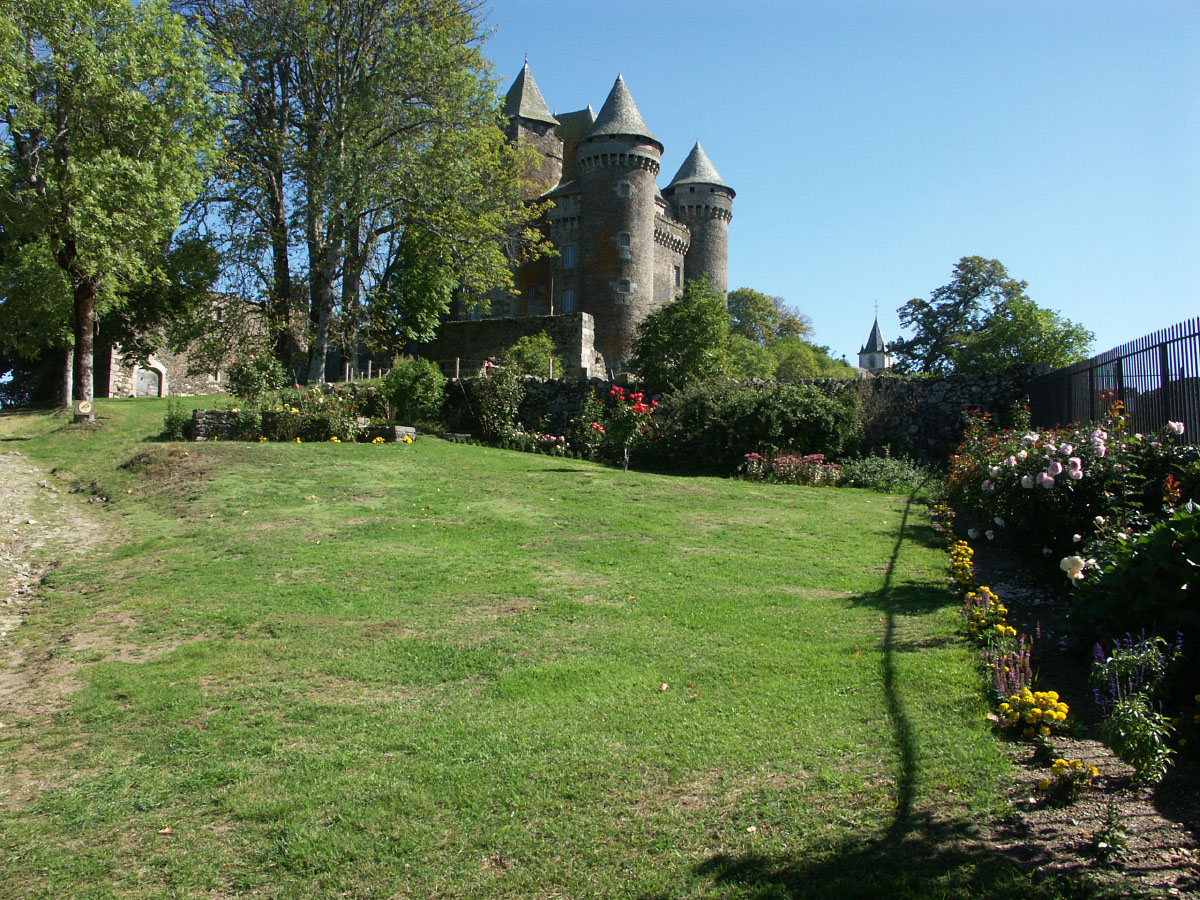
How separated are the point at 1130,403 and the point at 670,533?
17.3ft

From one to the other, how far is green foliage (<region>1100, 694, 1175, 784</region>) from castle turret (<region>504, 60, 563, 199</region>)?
154 ft

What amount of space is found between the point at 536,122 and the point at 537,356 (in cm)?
2414

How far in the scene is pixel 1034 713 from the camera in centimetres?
391

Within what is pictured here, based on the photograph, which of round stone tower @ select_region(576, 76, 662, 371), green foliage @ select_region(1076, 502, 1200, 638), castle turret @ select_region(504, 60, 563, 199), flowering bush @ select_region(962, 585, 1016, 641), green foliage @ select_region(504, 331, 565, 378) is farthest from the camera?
castle turret @ select_region(504, 60, 563, 199)

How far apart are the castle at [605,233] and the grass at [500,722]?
1161 inches

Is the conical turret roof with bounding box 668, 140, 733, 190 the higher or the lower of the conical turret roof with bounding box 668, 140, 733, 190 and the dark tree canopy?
the higher

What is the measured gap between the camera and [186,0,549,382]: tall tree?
24.5 m

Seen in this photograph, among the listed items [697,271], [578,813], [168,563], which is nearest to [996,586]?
[578,813]

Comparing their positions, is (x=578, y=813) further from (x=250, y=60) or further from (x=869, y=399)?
(x=250, y=60)

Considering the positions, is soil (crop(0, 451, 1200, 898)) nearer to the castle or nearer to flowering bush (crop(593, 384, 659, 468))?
flowering bush (crop(593, 384, 659, 468))

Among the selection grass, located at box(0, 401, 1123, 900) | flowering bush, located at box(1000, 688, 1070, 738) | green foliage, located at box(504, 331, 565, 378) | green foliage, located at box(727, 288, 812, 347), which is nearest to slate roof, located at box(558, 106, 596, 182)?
green foliage, located at box(727, 288, 812, 347)

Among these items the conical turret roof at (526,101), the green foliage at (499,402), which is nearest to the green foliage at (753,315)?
the conical turret roof at (526,101)

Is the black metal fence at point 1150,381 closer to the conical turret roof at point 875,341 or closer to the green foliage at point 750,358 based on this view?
the green foliage at point 750,358

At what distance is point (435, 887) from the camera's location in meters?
3.12
